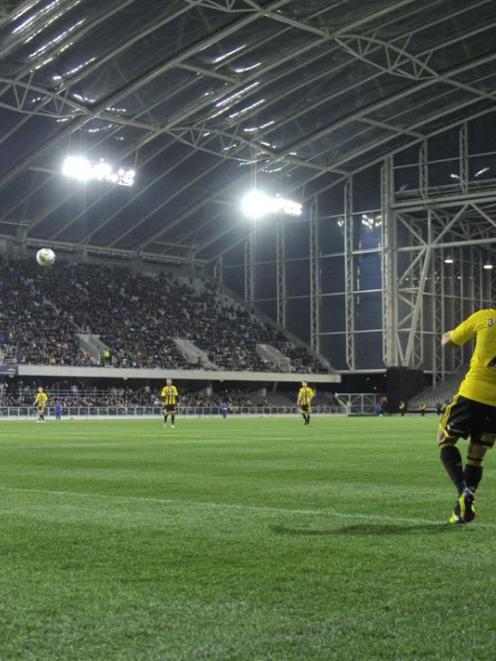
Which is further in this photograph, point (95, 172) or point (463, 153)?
point (463, 153)

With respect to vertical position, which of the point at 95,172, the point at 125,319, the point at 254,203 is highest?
the point at 95,172

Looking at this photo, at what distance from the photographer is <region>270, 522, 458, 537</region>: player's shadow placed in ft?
26.6

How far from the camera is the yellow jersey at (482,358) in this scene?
8.80 metres

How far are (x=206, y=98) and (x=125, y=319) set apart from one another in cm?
2099

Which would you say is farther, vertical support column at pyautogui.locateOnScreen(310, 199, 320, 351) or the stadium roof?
vertical support column at pyautogui.locateOnScreen(310, 199, 320, 351)

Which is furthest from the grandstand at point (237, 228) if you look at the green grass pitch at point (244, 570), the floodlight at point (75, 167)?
the green grass pitch at point (244, 570)

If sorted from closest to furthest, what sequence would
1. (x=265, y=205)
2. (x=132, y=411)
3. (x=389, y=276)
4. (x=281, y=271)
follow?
(x=132, y=411)
(x=265, y=205)
(x=389, y=276)
(x=281, y=271)

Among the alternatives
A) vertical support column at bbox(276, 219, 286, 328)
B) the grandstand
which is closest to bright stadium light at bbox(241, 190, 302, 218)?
the grandstand

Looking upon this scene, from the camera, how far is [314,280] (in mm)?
77688

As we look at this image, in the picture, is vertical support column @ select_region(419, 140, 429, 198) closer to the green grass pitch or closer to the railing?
the railing

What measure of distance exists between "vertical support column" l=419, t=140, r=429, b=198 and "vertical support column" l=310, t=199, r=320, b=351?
930 centimetres

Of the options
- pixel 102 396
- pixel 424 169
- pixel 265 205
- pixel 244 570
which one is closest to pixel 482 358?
pixel 244 570

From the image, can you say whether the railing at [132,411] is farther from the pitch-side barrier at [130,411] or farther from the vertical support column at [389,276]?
the vertical support column at [389,276]

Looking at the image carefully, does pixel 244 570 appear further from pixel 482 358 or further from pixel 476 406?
pixel 482 358
